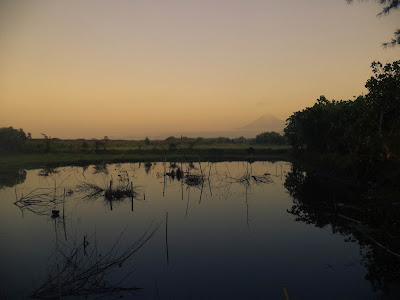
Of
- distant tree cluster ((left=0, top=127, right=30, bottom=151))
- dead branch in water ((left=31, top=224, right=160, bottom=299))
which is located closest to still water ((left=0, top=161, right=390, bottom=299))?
dead branch in water ((left=31, top=224, right=160, bottom=299))

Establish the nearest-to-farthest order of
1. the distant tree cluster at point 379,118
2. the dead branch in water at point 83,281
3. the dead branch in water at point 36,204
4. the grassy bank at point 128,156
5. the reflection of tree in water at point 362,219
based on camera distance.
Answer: the dead branch in water at point 83,281 → the reflection of tree in water at point 362,219 → the dead branch in water at point 36,204 → the distant tree cluster at point 379,118 → the grassy bank at point 128,156

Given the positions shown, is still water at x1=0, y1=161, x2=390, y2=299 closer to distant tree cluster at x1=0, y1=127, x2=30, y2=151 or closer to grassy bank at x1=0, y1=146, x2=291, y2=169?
grassy bank at x1=0, y1=146, x2=291, y2=169

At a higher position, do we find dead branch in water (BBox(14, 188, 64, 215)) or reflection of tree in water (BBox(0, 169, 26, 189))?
reflection of tree in water (BBox(0, 169, 26, 189))

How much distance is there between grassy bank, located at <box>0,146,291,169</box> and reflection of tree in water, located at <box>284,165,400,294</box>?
39460 mm

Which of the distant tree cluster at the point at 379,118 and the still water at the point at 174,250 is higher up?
the distant tree cluster at the point at 379,118

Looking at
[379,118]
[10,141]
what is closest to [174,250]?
[379,118]

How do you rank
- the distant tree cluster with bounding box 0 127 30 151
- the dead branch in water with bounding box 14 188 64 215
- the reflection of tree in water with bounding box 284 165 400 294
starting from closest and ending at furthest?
the reflection of tree in water with bounding box 284 165 400 294 → the dead branch in water with bounding box 14 188 64 215 → the distant tree cluster with bounding box 0 127 30 151

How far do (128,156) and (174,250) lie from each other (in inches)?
2436

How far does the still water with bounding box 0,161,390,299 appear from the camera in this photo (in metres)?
11.5

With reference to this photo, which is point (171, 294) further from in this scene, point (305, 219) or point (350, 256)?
point (305, 219)

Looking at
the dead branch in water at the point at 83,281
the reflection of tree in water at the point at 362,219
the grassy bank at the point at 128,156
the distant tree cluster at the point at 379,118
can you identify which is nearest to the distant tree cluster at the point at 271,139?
the grassy bank at the point at 128,156

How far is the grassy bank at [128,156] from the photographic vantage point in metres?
60.6

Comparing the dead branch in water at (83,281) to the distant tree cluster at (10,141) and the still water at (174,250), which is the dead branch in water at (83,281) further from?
the distant tree cluster at (10,141)

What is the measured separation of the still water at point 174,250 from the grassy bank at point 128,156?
1330 inches
